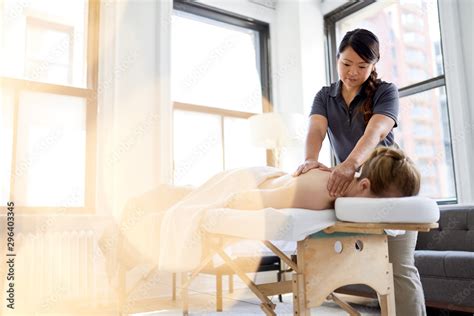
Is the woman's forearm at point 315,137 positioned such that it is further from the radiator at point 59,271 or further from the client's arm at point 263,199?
the radiator at point 59,271

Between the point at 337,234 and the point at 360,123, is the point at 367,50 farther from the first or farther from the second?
the point at 337,234

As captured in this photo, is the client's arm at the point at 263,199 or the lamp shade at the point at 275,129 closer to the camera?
the client's arm at the point at 263,199

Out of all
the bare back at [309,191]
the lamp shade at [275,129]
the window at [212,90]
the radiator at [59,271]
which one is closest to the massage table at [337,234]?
the bare back at [309,191]

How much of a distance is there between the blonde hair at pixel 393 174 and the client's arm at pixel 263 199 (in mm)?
271

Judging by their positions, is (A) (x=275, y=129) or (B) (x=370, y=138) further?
(A) (x=275, y=129)

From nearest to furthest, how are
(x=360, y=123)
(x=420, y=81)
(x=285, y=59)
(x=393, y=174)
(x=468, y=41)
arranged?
1. (x=393, y=174)
2. (x=360, y=123)
3. (x=468, y=41)
4. (x=420, y=81)
5. (x=285, y=59)

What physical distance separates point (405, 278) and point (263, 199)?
0.55 metres

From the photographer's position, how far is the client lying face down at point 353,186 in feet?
4.33

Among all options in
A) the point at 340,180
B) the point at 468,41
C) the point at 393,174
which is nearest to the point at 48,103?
the point at 340,180

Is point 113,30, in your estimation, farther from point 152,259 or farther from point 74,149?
point 152,259

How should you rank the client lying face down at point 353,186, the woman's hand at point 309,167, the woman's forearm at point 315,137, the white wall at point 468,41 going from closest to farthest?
the client lying face down at point 353,186
the woman's hand at point 309,167
the woman's forearm at point 315,137
the white wall at point 468,41

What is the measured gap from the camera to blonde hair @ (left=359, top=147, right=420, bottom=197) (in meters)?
1.32

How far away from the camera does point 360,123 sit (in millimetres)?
1658

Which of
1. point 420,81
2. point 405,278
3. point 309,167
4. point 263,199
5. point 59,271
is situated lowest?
point 59,271
